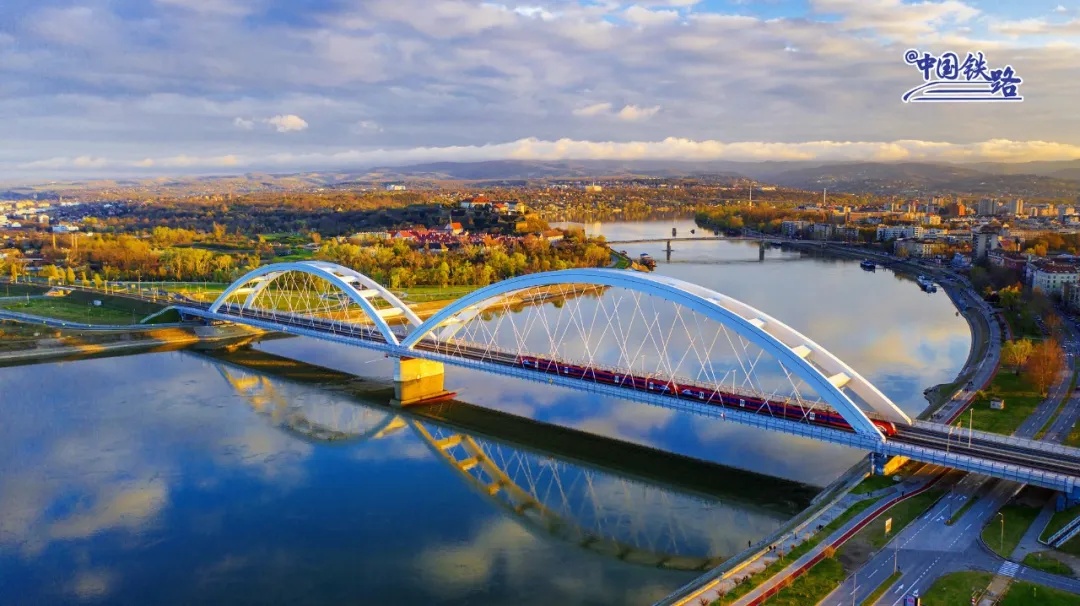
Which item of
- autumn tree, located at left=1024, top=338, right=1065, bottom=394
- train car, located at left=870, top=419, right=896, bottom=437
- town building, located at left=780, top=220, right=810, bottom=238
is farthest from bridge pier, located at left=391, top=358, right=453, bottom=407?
town building, located at left=780, top=220, right=810, bottom=238

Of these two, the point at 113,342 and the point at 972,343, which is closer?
the point at 972,343

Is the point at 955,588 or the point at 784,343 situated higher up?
the point at 784,343

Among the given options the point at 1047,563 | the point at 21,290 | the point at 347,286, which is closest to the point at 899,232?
the point at 347,286

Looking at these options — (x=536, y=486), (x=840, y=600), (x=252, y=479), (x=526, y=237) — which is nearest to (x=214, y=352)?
(x=252, y=479)

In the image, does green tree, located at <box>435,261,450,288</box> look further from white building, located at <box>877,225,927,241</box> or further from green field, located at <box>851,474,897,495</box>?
white building, located at <box>877,225,927,241</box>

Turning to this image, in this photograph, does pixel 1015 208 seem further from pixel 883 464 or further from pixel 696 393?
Answer: pixel 883 464

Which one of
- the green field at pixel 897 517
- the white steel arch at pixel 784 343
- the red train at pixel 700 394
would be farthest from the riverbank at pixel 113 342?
the green field at pixel 897 517
